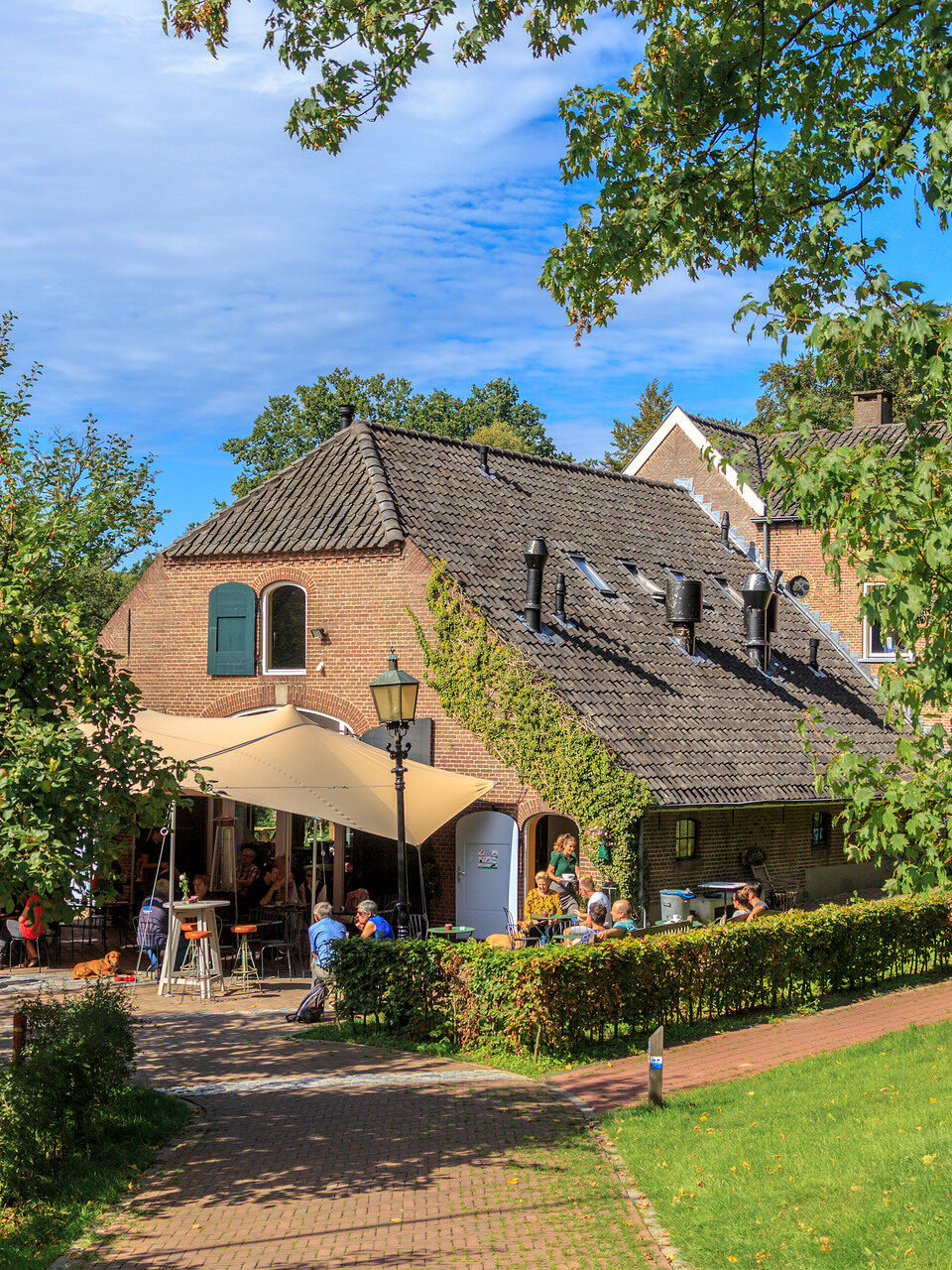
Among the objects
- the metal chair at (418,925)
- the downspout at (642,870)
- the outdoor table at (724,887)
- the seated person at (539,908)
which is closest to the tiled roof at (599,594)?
the downspout at (642,870)

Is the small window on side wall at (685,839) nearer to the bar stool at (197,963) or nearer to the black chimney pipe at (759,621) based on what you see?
the black chimney pipe at (759,621)

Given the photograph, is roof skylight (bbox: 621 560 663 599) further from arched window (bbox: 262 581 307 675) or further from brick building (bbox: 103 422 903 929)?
arched window (bbox: 262 581 307 675)

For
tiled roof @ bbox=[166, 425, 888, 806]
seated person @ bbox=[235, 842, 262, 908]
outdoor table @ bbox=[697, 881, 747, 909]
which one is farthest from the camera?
seated person @ bbox=[235, 842, 262, 908]

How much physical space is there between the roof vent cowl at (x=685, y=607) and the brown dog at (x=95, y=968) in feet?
39.2

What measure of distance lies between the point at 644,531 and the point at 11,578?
1993 cm

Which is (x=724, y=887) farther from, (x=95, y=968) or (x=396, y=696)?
(x=95, y=968)

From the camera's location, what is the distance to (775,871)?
22.5m

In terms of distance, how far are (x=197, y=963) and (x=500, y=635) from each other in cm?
Result: 677

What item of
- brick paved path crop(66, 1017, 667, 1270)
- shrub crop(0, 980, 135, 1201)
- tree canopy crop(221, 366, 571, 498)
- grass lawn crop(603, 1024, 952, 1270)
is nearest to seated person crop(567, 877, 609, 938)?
brick paved path crop(66, 1017, 667, 1270)

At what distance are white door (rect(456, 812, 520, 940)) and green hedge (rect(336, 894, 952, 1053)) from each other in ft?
16.8

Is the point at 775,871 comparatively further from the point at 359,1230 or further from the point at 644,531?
the point at 359,1230

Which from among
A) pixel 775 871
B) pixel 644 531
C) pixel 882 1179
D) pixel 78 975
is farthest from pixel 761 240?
pixel 644 531

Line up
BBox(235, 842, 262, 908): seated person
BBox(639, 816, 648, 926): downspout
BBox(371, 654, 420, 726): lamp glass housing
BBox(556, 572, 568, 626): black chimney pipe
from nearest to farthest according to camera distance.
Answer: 1. BBox(371, 654, 420, 726): lamp glass housing
2. BBox(639, 816, 648, 926): downspout
3. BBox(235, 842, 262, 908): seated person
4. BBox(556, 572, 568, 626): black chimney pipe

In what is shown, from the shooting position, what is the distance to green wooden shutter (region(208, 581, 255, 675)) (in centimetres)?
2330
